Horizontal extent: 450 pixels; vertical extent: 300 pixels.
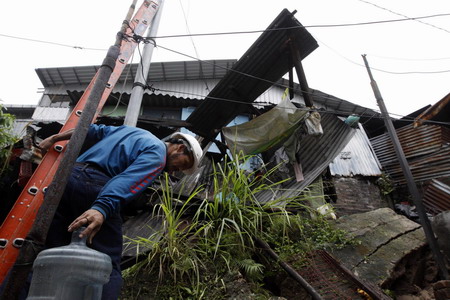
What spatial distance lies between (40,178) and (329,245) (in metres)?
3.86

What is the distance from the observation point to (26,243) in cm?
127

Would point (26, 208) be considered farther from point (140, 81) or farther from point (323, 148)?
point (323, 148)

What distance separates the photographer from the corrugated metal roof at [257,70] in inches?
208

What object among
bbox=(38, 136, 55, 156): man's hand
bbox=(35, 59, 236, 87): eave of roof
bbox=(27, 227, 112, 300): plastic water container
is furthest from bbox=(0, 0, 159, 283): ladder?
bbox=(35, 59, 236, 87): eave of roof

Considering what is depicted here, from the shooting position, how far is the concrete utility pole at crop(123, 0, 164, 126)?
12.1 ft

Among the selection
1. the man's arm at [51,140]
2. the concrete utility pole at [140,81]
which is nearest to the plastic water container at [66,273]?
the man's arm at [51,140]

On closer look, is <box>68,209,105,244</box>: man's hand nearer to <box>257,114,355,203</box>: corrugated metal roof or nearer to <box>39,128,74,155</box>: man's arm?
<box>39,128,74,155</box>: man's arm

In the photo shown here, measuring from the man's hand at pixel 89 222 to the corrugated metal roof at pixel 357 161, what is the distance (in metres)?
10.3

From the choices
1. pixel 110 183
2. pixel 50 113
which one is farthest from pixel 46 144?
pixel 50 113

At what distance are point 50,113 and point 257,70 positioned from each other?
10.1m

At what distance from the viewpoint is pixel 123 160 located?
1.95m


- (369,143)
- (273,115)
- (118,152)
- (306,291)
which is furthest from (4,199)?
(369,143)

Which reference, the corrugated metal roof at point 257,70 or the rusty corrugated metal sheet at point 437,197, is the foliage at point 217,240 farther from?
the rusty corrugated metal sheet at point 437,197

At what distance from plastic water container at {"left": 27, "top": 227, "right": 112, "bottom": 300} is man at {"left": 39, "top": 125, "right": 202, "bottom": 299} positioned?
245mm
